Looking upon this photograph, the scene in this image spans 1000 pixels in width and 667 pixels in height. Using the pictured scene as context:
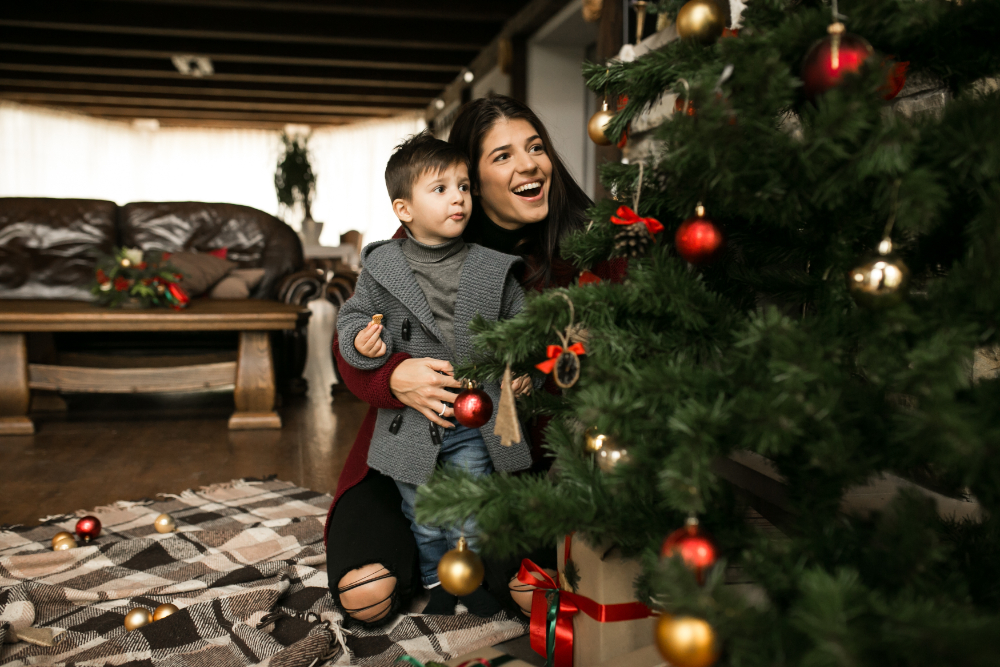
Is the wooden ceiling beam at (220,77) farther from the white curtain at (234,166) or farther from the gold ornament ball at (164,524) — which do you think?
the gold ornament ball at (164,524)

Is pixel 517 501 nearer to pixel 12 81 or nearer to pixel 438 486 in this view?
pixel 438 486

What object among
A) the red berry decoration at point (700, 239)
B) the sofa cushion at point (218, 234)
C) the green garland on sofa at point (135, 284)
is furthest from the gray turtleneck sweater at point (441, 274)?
the sofa cushion at point (218, 234)

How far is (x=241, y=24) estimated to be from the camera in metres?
5.54

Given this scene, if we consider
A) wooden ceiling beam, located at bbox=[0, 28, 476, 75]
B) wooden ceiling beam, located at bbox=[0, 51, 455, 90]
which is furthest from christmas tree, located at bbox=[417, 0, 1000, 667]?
wooden ceiling beam, located at bbox=[0, 51, 455, 90]

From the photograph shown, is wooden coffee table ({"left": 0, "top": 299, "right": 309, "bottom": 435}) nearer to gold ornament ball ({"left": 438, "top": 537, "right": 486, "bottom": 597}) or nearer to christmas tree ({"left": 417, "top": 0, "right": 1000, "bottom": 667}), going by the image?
gold ornament ball ({"left": 438, "top": 537, "right": 486, "bottom": 597})

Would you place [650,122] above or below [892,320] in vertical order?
above

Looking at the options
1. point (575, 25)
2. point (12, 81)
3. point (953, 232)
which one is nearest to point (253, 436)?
point (953, 232)

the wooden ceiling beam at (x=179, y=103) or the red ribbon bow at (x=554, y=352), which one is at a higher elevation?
the wooden ceiling beam at (x=179, y=103)

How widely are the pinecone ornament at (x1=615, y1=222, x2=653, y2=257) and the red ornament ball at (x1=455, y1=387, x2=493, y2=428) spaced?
0.30m

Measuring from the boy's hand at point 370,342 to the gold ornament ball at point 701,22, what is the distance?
70 centimetres

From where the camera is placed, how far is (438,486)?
74 centimetres

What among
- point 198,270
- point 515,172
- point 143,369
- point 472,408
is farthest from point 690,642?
point 198,270

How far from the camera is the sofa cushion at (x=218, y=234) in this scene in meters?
3.68

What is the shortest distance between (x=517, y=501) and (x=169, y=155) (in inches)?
480
